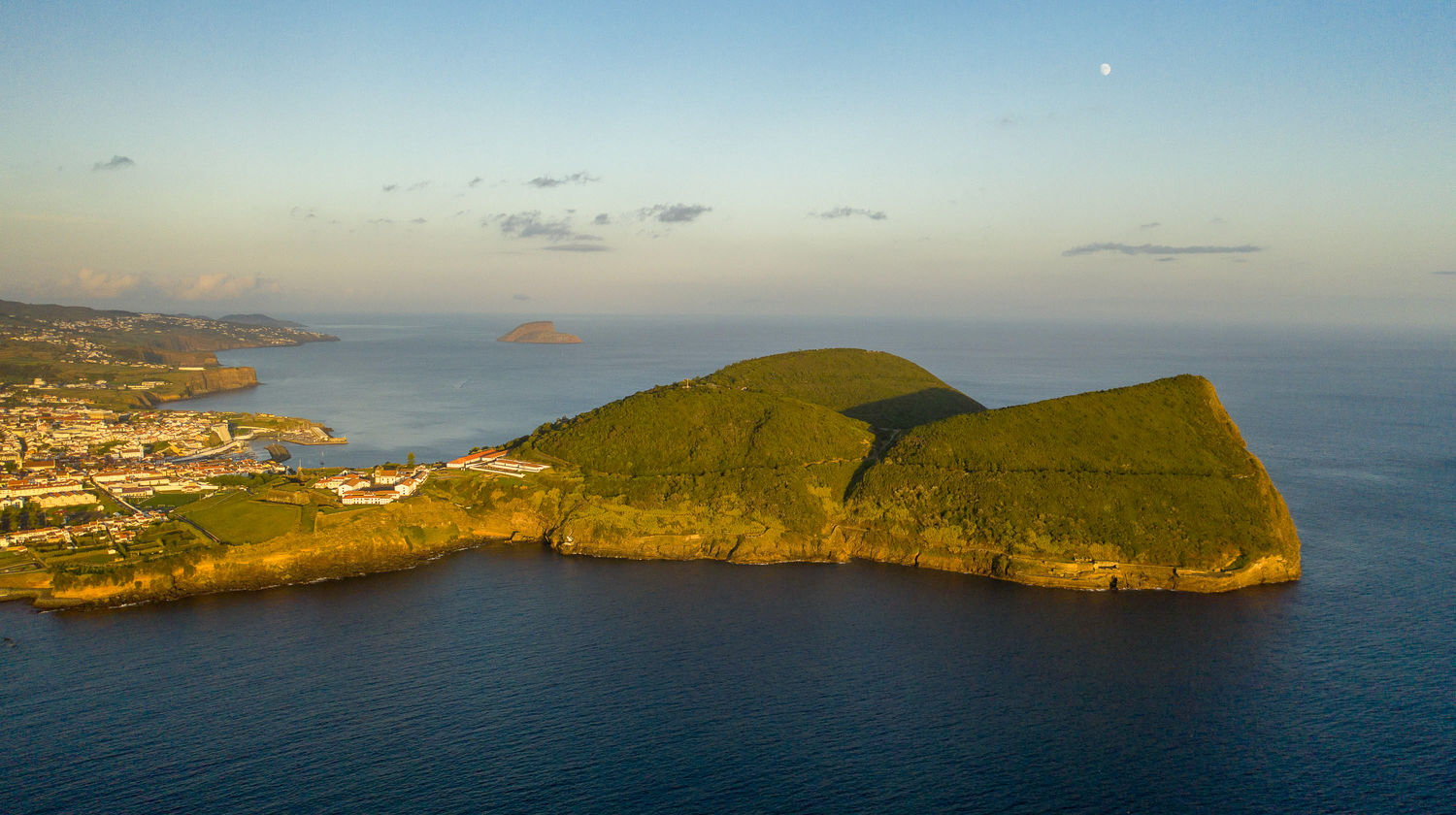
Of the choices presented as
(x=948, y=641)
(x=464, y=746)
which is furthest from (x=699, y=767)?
(x=948, y=641)

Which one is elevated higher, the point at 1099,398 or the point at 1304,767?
the point at 1099,398

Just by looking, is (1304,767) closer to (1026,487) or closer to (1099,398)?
(1026,487)

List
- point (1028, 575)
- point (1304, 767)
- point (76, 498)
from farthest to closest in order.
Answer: point (76, 498) → point (1028, 575) → point (1304, 767)

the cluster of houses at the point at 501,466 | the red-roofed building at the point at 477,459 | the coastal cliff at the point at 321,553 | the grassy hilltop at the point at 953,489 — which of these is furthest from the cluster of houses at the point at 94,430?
the grassy hilltop at the point at 953,489

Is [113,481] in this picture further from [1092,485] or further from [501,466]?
[1092,485]

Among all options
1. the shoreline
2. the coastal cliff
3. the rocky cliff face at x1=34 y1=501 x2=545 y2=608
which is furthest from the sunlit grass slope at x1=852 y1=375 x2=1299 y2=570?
the rocky cliff face at x1=34 y1=501 x2=545 y2=608

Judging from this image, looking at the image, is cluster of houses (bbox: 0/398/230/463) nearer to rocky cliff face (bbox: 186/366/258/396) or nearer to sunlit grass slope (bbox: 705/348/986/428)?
rocky cliff face (bbox: 186/366/258/396)
